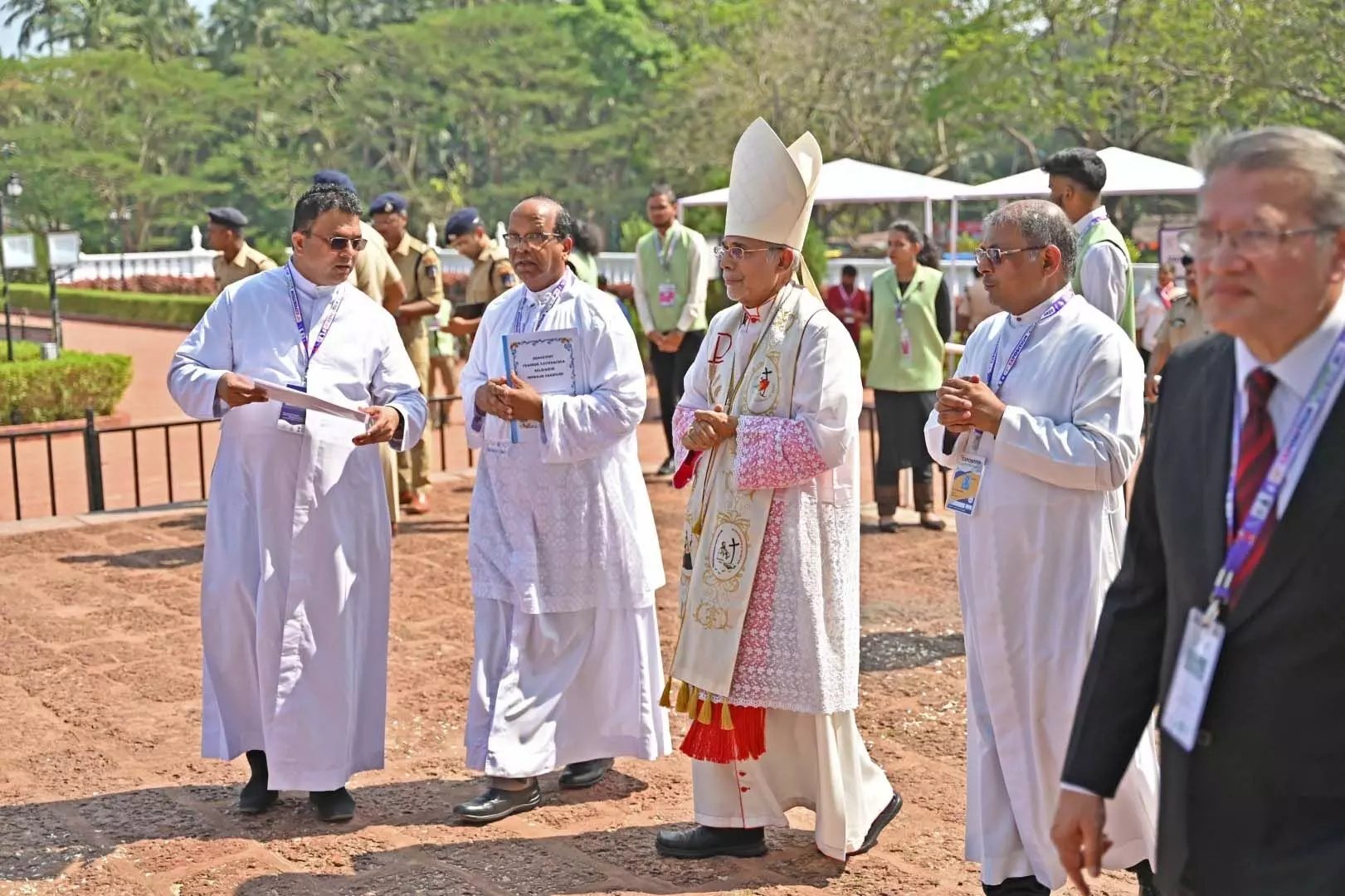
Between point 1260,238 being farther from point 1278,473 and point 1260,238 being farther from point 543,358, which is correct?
point 543,358

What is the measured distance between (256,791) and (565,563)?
1.30 m

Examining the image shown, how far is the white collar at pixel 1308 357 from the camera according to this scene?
7.50ft

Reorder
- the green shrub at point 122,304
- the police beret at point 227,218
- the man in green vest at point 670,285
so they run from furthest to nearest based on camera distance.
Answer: the green shrub at point 122,304 < the man in green vest at point 670,285 < the police beret at point 227,218

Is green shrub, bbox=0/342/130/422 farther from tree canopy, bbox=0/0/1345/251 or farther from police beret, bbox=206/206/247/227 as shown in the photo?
tree canopy, bbox=0/0/1345/251

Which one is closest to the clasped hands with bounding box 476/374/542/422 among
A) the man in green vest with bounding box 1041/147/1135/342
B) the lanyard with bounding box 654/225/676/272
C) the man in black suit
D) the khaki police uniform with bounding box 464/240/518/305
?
the man in green vest with bounding box 1041/147/1135/342

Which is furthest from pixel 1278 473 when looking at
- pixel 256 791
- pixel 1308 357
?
pixel 256 791

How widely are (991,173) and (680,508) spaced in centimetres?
4724

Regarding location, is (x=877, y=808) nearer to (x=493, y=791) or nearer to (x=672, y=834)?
(x=672, y=834)

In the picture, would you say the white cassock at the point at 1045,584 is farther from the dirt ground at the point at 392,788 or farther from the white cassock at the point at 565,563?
the white cassock at the point at 565,563

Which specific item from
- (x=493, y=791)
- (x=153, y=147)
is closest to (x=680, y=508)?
(x=493, y=791)

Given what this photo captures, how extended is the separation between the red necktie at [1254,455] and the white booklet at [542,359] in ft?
10.6

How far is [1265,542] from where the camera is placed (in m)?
2.27

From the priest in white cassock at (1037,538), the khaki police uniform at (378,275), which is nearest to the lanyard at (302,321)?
the priest in white cassock at (1037,538)

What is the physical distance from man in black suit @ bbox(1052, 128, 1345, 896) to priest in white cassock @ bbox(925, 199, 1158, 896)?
1672mm
